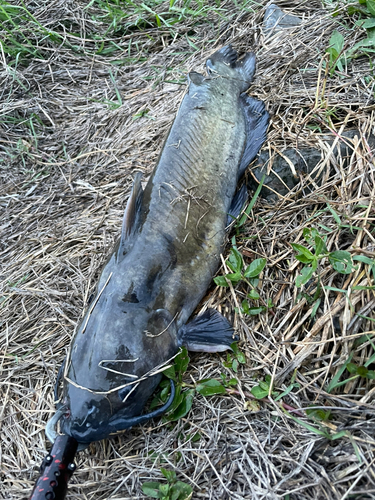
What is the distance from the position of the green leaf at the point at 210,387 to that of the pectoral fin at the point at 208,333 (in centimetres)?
17

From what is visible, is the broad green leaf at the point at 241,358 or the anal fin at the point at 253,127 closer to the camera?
the broad green leaf at the point at 241,358

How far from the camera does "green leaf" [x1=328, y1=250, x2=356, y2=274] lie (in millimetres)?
2053

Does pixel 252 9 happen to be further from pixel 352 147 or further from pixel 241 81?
pixel 352 147

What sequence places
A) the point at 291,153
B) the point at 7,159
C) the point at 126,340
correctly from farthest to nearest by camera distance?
the point at 7,159, the point at 291,153, the point at 126,340

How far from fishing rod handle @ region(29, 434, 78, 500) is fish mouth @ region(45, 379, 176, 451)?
0.13 ft

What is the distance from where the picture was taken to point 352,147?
2588mm

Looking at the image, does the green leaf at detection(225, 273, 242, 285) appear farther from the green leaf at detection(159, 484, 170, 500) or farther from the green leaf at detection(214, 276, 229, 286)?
the green leaf at detection(159, 484, 170, 500)

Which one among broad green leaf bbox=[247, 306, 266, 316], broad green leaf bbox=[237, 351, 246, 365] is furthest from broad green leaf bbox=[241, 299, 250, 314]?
broad green leaf bbox=[237, 351, 246, 365]

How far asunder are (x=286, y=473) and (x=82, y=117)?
3445 mm

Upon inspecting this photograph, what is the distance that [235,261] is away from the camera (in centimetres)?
245

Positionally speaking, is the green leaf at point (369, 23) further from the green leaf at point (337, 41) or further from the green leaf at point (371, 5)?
the green leaf at point (337, 41)

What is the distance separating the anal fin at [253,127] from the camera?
2.96m

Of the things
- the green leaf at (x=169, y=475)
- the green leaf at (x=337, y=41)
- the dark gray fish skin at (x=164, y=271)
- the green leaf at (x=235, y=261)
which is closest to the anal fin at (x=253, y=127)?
the dark gray fish skin at (x=164, y=271)

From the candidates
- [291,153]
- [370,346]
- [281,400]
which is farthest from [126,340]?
[291,153]
